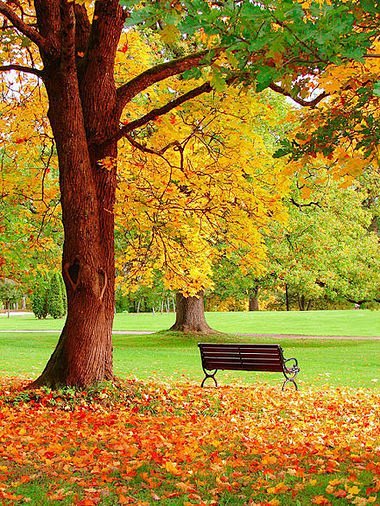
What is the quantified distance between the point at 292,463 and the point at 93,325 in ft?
13.1

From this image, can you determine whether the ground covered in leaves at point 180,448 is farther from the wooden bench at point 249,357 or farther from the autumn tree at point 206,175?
the autumn tree at point 206,175

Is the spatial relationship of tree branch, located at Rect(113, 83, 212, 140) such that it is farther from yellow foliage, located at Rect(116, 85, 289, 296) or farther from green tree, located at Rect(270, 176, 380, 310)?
green tree, located at Rect(270, 176, 380, 310)

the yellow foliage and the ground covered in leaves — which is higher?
the yellow foliage

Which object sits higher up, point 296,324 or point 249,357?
point 249,357

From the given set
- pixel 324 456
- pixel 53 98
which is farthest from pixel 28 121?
pixel 324 456

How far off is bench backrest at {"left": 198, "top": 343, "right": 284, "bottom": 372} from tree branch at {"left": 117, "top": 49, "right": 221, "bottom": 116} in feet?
13.6

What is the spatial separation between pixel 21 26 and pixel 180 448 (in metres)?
4.83

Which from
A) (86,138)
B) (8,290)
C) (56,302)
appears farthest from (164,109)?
(56,302)

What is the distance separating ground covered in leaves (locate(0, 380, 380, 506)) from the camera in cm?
456

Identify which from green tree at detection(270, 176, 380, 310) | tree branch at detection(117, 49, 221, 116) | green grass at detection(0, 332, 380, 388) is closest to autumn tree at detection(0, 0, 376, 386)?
tree branch at detection(117, 49, 221, 116)

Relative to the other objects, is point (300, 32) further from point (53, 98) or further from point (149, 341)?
point (149, 341)

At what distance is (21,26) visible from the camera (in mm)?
7516

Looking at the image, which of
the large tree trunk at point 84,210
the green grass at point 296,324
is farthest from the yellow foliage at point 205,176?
the green grass at point 296,324

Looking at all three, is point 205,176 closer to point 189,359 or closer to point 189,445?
point 189,445
